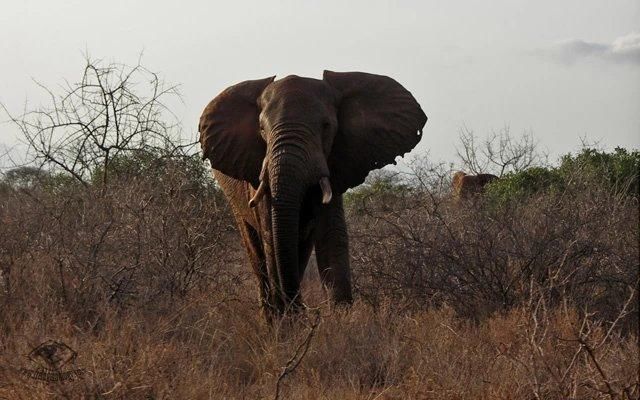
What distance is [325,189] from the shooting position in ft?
21.6

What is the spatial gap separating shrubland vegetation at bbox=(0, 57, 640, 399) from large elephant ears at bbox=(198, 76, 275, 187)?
2.37 ft

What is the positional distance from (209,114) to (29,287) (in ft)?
Answer: 6.70

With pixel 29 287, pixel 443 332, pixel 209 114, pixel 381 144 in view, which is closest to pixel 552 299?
pixel 443 332

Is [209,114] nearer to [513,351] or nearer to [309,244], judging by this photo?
[309,244]

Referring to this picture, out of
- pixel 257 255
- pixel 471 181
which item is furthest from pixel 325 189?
pixel 471 181

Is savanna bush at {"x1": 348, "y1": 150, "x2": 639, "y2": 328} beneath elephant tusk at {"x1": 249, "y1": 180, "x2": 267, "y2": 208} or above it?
beneath

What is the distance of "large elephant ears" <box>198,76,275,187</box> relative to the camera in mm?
7188

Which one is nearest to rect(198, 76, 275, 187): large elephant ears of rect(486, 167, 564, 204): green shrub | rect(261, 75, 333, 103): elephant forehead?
rect(261, 75, 333, 103): elephant forehead

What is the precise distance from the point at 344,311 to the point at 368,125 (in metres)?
1.58

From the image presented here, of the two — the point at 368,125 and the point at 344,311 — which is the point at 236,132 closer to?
the point at 368,125

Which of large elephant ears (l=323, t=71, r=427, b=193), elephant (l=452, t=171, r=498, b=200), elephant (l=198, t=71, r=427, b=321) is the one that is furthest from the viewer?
elephant (l=452, t=171, r=498, b=200)

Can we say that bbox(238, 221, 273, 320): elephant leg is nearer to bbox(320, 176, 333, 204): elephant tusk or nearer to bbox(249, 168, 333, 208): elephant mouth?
bbox(249, 168, 333, 208): elephant mouth

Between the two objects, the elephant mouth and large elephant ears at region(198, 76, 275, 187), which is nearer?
the elephant mouth
